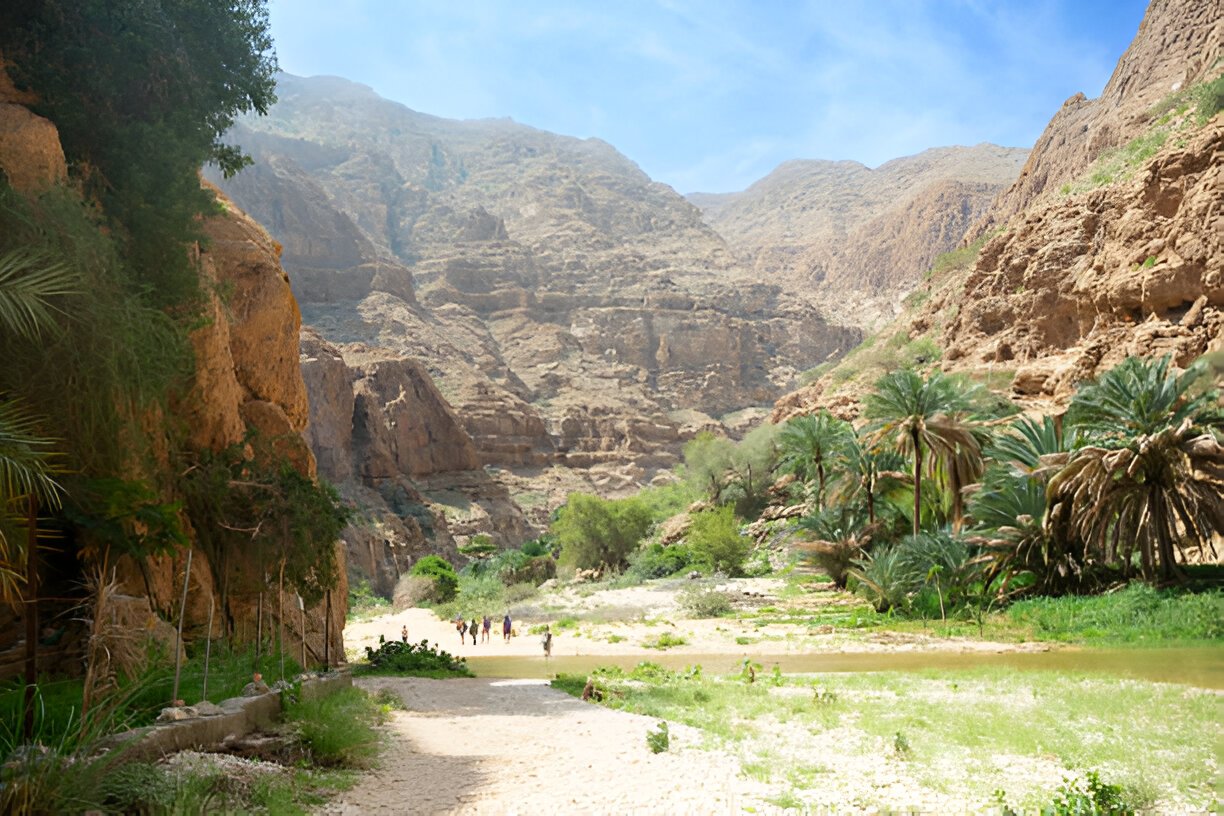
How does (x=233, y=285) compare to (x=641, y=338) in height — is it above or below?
below

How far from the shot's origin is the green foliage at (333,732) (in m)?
7.92

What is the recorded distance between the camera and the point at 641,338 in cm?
13212

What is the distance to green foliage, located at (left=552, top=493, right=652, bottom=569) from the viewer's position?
167 feet

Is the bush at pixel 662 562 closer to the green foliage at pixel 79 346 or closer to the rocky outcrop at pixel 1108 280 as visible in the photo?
the rocky outcrop at pixel 1108 280

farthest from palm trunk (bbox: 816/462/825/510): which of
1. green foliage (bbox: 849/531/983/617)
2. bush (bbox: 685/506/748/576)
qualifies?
green foliage (bbox: 849/531/983/617)

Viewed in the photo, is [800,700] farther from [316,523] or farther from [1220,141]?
[1220,141]

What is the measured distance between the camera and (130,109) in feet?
45.3

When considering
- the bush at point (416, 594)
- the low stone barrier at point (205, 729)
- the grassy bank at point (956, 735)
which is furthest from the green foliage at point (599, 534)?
the low stone barrier at point (205, 729)

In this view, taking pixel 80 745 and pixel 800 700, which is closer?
pixel 80 745

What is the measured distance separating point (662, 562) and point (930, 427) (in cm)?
2122

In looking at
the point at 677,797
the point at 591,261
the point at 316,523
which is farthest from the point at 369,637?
the point at 591,261

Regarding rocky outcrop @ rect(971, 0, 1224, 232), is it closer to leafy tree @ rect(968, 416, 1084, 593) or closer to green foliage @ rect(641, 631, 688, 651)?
leafy tree @ rect(968, 416, 1084, 593)

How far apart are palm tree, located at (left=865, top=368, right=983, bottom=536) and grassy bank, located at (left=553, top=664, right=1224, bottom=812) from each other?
12803mm

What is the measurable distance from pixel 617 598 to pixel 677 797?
29.5m
